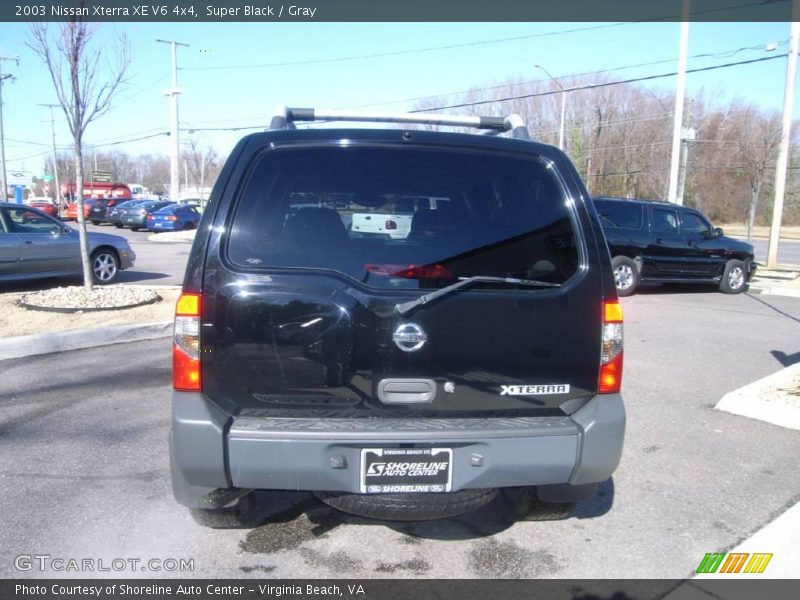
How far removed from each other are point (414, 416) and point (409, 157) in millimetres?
1150

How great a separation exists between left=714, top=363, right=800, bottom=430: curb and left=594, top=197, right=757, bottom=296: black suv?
660 centimetres

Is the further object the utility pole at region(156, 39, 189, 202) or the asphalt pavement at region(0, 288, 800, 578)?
the utility pole at region(156, 39, 189, 202)

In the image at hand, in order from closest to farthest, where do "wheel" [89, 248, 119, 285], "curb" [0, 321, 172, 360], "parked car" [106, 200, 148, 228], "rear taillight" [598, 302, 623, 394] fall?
"rear taillight" [598, 302, 623, 394], "curb" [0, 321, 172, 360], "wheel" [89, 248, 119, 285], "parked car" [106, 200, 148, 228]

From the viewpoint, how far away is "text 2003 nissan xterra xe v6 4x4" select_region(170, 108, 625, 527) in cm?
261

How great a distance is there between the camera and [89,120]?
29.9 ft

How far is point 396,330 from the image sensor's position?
2633 mm

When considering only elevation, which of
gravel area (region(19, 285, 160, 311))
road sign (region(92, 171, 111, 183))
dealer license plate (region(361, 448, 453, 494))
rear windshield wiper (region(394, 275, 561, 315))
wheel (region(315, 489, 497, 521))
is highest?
road sign (region(92, 171, 111, 183))

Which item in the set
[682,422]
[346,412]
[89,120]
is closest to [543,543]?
[346,412]

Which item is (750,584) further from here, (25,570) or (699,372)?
(699,372)

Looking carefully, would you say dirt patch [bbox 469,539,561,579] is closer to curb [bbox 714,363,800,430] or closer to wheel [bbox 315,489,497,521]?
wheel [bbox 315,489,497,521]

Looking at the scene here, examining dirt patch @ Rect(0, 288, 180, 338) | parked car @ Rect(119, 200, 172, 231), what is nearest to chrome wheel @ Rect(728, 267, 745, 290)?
dirt patch @ Rect(0, 288, 180, 338)

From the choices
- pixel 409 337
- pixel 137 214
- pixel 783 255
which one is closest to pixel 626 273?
pixel 409 337

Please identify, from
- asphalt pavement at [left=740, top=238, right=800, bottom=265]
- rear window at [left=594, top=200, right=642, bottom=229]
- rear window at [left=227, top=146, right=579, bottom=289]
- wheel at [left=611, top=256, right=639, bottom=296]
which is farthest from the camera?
asphalt pavement at [left=740, top=238, right=800, bottom=265]

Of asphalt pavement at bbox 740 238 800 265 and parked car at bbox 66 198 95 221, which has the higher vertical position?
parked car at bbox 66 198 95 221
